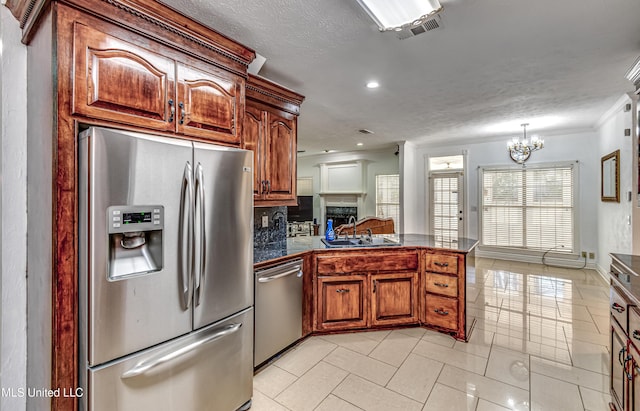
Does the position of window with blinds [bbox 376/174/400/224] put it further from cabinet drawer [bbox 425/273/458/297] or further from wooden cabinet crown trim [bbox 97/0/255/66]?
wooden cabinet crown trim [bbox 97/0/255/66]

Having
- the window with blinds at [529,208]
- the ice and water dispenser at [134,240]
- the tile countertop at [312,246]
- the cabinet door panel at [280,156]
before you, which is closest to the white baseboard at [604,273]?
the window with blinds at [529,208]

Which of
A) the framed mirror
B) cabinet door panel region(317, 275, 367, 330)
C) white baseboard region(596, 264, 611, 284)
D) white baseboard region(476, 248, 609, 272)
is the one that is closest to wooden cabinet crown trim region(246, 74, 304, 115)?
cabinet door panel region(317, 275, 367, 330)

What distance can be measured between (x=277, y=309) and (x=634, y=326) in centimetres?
214

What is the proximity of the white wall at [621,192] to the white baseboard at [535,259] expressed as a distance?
248 millimetres

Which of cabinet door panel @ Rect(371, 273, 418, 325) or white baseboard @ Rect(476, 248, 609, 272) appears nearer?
cabinet door panel @ Rect(371, 273, 418, 325)

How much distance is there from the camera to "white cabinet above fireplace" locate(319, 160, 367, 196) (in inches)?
315

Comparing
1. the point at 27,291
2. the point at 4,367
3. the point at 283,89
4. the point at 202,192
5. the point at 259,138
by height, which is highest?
the point at 283,89

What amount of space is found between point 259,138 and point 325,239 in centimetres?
134

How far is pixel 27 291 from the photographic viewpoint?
1559 mm

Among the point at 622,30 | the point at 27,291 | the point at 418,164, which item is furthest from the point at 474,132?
the point at 27,291

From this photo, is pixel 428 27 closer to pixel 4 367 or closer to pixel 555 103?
pixel 555 103

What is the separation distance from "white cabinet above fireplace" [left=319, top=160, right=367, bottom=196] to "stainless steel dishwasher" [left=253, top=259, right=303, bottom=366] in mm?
5615

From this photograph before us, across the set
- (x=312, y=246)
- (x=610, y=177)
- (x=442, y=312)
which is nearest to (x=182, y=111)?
(x=312, y=246)

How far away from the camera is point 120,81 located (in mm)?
1439
